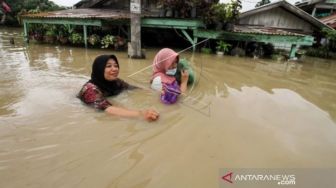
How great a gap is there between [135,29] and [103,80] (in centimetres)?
492

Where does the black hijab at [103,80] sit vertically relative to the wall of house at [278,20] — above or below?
below

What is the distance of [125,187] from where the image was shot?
193cm

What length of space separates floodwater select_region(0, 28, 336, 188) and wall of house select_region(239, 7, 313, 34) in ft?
28.7

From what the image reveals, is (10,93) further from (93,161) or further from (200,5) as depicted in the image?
(200,5)

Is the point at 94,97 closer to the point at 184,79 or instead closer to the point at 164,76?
the point at 164,76

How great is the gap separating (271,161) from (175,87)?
2075 millimetres

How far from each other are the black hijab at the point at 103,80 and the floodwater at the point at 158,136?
20 cm

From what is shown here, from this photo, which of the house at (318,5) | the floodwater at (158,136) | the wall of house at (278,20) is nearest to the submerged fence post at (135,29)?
the floodwater at (158,136)

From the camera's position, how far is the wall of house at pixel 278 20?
41.4ft

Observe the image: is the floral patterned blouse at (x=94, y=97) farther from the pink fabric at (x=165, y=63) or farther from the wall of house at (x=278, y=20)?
the wall of house at (x=278, y=20)

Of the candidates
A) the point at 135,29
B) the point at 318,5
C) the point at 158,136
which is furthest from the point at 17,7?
the point at 158,136

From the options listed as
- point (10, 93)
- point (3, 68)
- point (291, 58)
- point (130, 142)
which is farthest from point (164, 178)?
point (291, 58)

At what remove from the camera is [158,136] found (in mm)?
2783

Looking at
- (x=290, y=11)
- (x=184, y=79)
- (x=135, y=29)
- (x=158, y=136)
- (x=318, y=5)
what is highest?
(x=318, y=5)
